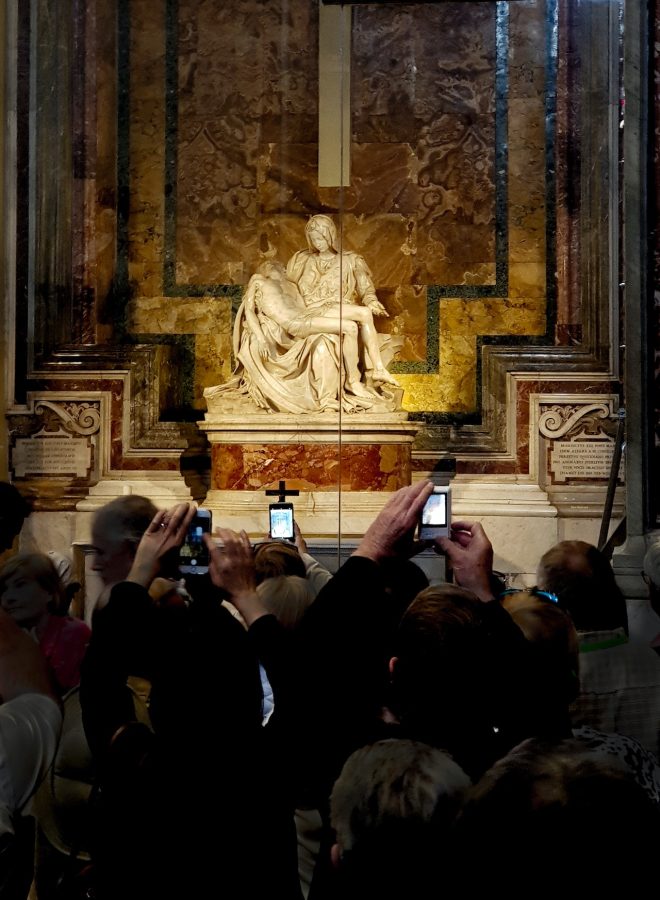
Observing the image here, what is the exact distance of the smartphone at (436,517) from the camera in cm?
235

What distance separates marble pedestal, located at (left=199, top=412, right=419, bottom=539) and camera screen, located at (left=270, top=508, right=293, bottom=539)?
2591 millimetres

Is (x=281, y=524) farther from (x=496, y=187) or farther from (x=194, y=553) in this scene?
(x=496, y=187)

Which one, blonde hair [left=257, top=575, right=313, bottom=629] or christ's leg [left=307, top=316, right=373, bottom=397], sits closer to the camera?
blonde hair [left=257, top=575, right=313, bottom=629]

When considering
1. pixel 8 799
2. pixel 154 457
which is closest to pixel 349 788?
pixel 8 799

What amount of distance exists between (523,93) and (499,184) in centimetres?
65

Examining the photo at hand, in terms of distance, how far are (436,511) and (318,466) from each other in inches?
182

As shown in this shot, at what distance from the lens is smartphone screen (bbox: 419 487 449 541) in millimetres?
2355

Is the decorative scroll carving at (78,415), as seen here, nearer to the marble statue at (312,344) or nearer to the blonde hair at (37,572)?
the marble statue at (312,344)

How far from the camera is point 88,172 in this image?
25.4ft

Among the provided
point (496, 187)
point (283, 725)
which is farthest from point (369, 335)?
point (283, 725)

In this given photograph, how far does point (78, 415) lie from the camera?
24.8 ft

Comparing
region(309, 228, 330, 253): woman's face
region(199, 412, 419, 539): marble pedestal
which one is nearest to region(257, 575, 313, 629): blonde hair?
region(199, 412, 419, 539): marble pedestal

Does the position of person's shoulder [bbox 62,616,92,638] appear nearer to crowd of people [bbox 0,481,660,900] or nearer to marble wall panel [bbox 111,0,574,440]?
crowd of people [bbox 0,481,660,900]

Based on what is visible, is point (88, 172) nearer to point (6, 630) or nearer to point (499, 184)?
point (499, 184)
